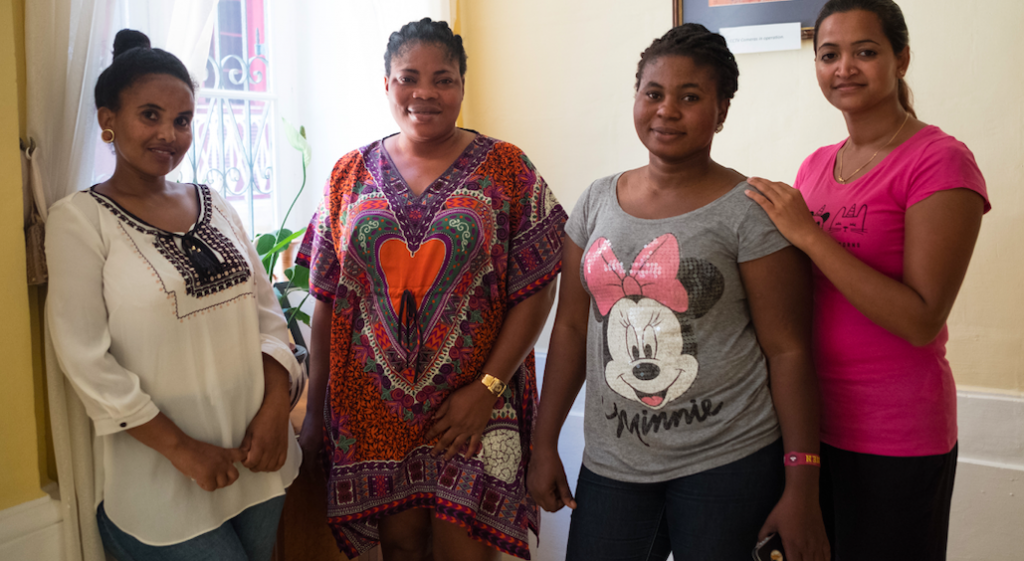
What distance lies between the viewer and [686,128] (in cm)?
131

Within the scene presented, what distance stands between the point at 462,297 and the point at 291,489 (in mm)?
696

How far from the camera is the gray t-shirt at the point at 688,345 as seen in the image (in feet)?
4.17

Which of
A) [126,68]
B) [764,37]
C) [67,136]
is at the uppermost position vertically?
[764,37]

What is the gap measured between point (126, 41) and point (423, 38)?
0.59m

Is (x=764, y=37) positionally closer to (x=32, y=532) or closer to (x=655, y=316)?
(x=655, y=316)

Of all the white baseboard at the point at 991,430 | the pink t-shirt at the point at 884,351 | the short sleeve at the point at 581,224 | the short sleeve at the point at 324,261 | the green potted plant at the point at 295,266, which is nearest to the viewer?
the pink t-shirt at the point at 884,351

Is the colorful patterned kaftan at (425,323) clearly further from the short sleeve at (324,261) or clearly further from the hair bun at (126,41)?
the hair bun at (126,41)

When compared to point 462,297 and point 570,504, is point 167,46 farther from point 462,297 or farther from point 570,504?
point 570,504

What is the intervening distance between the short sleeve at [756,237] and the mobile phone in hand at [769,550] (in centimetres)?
48

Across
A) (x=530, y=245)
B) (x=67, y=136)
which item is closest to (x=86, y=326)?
(x=67, y=136)

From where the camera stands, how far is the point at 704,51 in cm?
131

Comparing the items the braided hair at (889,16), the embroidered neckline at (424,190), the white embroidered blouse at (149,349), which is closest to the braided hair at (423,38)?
the embroidered neckline at (424,190)

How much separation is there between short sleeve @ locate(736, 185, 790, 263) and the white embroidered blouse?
95 centimetres

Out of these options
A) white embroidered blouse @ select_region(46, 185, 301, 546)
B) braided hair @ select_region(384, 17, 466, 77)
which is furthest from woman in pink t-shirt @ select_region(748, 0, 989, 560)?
white embroidered blouse @ select_region(46, 185, 301, 546)
